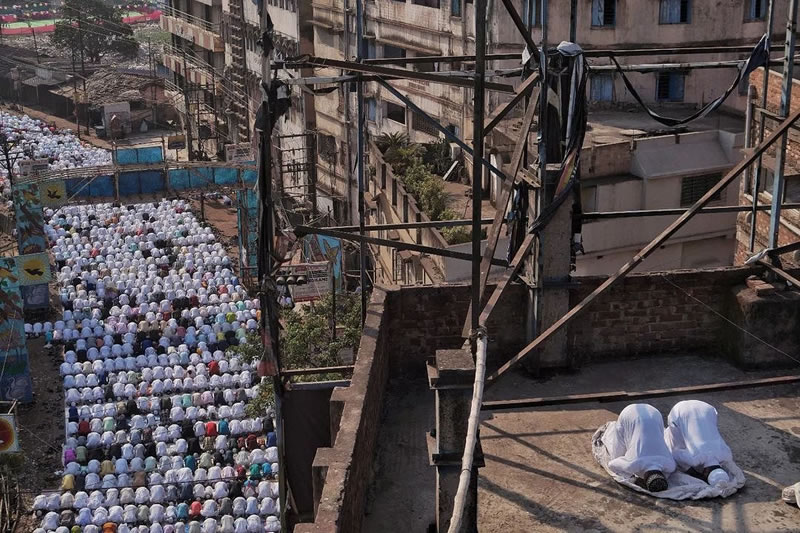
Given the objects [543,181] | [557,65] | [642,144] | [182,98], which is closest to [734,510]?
[543,181]

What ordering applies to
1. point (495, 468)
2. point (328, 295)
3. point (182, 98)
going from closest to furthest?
point (495, 468), point (328, 295), point (182, 98)

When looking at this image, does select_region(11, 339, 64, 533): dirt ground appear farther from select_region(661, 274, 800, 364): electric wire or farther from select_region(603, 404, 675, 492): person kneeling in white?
select_region(603, 404, 675, 492): person kneeling in white

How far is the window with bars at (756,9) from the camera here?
1089 inches

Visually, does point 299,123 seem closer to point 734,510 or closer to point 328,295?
point 328,295

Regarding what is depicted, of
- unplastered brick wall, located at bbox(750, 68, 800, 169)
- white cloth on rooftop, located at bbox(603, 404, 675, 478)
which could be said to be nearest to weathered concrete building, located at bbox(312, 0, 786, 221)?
unplastered brick wall, located at bbox(750, 68, 800, 169)

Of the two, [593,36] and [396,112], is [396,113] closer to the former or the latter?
[396,112]

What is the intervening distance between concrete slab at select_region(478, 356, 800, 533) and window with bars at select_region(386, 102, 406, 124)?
76.8ft

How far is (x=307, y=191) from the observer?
1566 inches

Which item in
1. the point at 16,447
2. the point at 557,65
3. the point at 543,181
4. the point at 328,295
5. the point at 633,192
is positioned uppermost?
the point at 557,65

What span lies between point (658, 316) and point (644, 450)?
322 cm

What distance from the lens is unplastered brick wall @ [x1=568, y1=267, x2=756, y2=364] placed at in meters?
11.9

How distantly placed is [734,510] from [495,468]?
209cm

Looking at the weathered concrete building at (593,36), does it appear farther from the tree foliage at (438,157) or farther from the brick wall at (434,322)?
the brick wall at (434,322)

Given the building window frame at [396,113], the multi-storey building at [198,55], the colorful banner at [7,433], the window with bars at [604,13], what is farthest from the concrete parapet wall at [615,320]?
the multi-storey building at [198,55]
